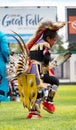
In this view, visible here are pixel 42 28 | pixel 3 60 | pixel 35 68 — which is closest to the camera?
pixel 35 68

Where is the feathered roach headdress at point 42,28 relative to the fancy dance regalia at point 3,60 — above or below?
above

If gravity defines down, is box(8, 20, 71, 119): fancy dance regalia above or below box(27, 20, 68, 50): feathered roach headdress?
below

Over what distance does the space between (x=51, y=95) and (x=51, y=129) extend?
2367 millimetres

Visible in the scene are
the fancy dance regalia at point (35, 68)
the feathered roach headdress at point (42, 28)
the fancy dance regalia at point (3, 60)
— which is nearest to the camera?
the fancy dance regalia at point (35, 68)

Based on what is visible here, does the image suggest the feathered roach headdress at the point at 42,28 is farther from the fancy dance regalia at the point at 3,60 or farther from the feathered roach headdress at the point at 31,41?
the fancy dance regalia at the point at 3,60

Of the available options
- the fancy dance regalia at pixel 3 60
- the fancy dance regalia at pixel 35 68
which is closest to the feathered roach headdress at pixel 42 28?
the fancy dance regalia at pixel 35 68

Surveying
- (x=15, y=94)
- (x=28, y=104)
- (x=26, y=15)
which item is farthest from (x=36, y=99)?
(x=26, y=15)

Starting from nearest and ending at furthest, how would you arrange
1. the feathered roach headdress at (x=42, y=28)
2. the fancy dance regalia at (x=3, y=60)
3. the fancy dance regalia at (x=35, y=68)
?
the fancy dance regalia at (x=35, y=68) < the feathered roach headdress at (x=42, y=28) < the fancy dance regalia at (x=3, y=60)

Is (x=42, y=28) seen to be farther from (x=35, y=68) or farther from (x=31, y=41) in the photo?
(x=35, y=68)

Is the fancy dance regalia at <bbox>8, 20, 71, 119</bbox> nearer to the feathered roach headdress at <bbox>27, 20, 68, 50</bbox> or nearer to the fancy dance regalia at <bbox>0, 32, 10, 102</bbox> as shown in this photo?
the feathered roach headdress at <bbox>27, 20, 68, 50</bbox>

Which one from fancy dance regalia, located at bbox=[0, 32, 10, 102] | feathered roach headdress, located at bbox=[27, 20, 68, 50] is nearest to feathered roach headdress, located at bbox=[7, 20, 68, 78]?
feathered roach headdress, located at bbox=[27, 20, 68, 50]

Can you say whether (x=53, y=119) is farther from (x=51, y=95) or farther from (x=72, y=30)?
(x=72, y=30)

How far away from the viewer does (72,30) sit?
38719 millimetres

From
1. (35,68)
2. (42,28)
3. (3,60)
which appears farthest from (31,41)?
(3,60)
